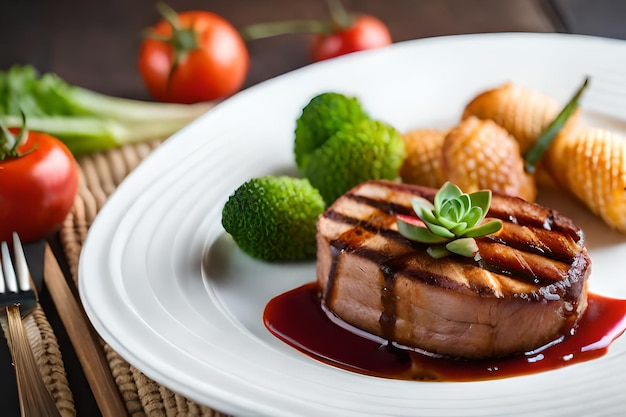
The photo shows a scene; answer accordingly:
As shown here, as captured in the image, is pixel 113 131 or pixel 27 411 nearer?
pixel 27 411

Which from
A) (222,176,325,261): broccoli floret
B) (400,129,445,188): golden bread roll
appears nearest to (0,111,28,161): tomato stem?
(222,176,325,261): broccoli floret

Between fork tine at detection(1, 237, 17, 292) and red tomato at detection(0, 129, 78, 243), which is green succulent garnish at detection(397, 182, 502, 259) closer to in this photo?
fork tine at detection(1, 237, 17, 292)

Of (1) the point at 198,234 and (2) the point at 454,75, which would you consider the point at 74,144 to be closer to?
(1) the point at 198,234

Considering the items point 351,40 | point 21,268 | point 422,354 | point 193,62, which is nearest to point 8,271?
point 21,268

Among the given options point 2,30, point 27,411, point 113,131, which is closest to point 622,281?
point 27,411

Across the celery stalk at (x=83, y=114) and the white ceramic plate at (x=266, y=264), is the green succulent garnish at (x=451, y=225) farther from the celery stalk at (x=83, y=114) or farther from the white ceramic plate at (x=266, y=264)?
the celery stalk at (x=83, y=114)

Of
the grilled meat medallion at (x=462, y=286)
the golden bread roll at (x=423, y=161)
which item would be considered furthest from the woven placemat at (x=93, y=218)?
the golden bread roll at (x=423, y=161)

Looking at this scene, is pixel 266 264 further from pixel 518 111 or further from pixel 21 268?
pixel 518 111
